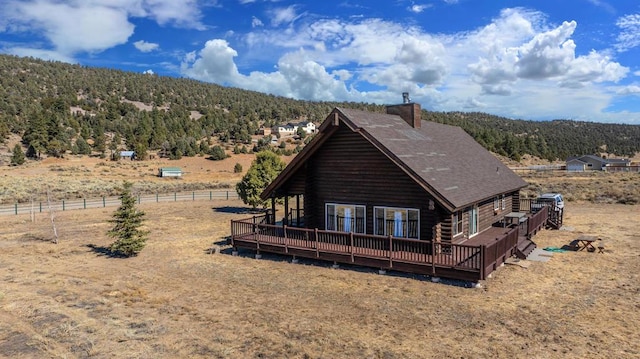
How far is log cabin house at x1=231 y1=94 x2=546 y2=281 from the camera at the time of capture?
15.5 metres

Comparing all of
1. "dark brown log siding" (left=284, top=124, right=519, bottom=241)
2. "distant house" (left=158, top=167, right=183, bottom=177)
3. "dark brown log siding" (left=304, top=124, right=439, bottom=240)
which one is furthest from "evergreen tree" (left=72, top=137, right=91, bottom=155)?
"dark brown log siding" (left=304, top=124, right=439, bottom=240)

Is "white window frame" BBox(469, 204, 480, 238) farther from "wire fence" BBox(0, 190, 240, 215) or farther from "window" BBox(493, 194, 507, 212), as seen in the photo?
"wire fence" BBox(0, 190, 240, 215)

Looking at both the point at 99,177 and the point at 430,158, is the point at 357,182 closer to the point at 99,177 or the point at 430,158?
the point at 430,158

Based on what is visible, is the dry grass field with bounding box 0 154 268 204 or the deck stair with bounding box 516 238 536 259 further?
the dry grass field with bounding box 0 154 268 204

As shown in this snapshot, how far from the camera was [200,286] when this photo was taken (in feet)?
49.0

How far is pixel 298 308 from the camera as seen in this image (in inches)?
496

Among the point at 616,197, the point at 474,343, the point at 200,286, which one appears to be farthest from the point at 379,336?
the point at 616,197

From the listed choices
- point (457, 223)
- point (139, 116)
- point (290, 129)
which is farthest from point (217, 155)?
point (457, 223)

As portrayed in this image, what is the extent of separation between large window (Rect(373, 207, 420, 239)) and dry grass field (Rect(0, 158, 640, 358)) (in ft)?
7.18

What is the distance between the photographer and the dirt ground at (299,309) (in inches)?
394

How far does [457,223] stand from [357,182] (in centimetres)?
449

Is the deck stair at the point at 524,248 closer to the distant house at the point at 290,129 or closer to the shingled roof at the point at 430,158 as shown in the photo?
the shingled roof at the point at 430,158

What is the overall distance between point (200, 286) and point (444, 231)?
30.8 feet

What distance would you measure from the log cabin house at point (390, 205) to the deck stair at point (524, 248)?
2.9 inches
